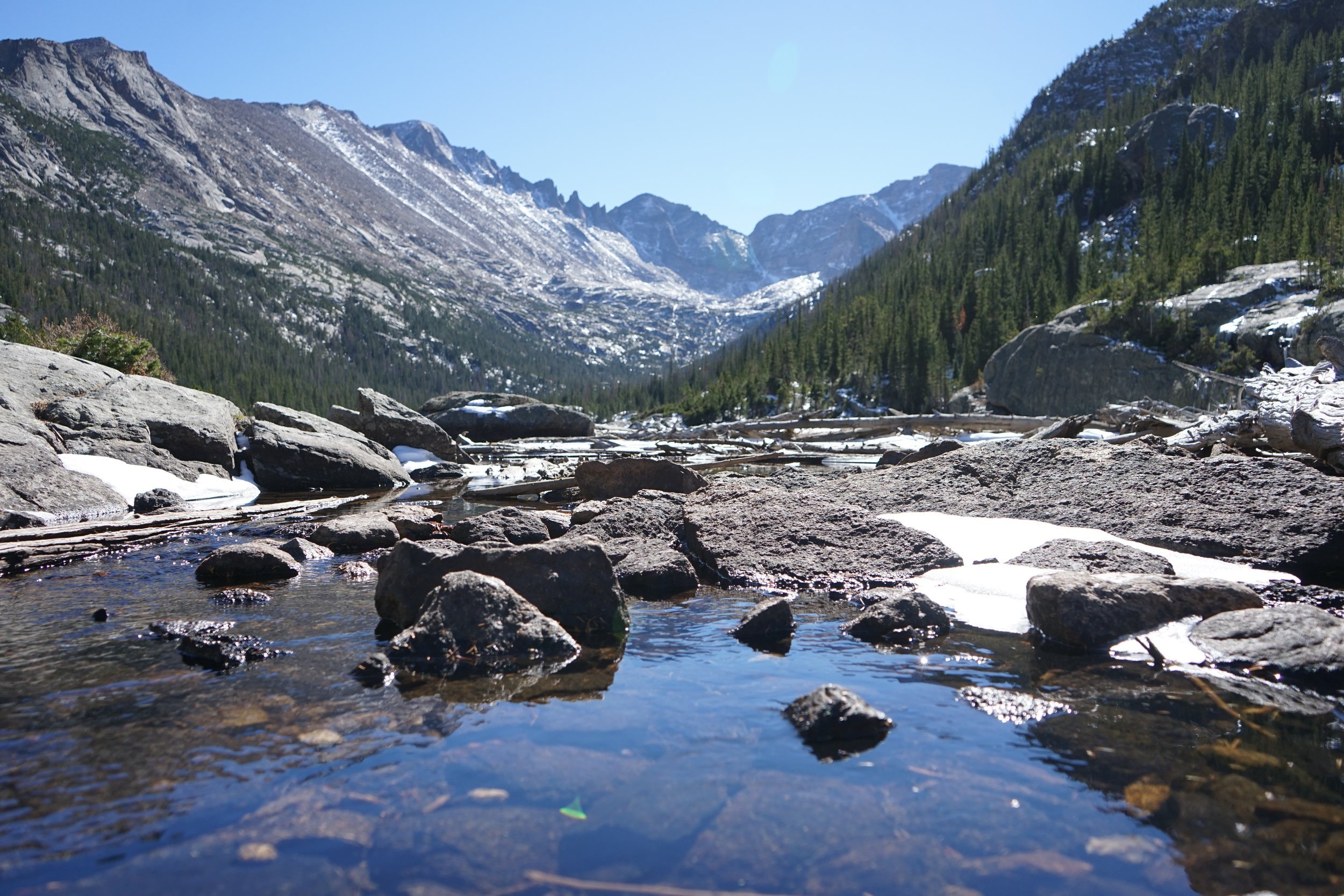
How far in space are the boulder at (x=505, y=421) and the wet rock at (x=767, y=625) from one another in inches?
1831

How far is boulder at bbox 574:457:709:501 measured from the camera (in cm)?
1375

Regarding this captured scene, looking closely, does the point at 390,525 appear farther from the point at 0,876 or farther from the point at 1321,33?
the point at 1321,33

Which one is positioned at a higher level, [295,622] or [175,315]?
[175,315]

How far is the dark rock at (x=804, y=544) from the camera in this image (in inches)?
324

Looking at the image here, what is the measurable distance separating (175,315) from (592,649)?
497 ft

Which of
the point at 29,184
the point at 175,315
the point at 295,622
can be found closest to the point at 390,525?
the point at 295,622

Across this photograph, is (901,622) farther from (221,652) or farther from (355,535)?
(355,535)

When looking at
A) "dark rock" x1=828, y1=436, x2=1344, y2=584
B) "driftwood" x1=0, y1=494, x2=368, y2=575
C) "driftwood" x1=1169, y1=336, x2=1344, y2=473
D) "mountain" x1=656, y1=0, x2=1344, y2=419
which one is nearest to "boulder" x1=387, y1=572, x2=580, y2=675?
"dark rock" x1=828, y1=436, x2=1344, y2=584

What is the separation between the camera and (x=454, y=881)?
9.40 feet

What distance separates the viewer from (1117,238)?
75.2m

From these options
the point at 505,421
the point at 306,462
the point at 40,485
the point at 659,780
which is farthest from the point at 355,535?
the point at 505,421

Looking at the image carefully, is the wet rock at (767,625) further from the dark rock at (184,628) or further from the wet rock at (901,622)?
the dark rock at (184,628)

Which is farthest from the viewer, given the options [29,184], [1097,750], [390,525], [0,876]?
[29,184]

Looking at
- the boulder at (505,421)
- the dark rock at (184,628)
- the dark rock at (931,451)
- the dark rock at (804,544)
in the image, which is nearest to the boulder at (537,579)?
the dark rock at (184,628)
